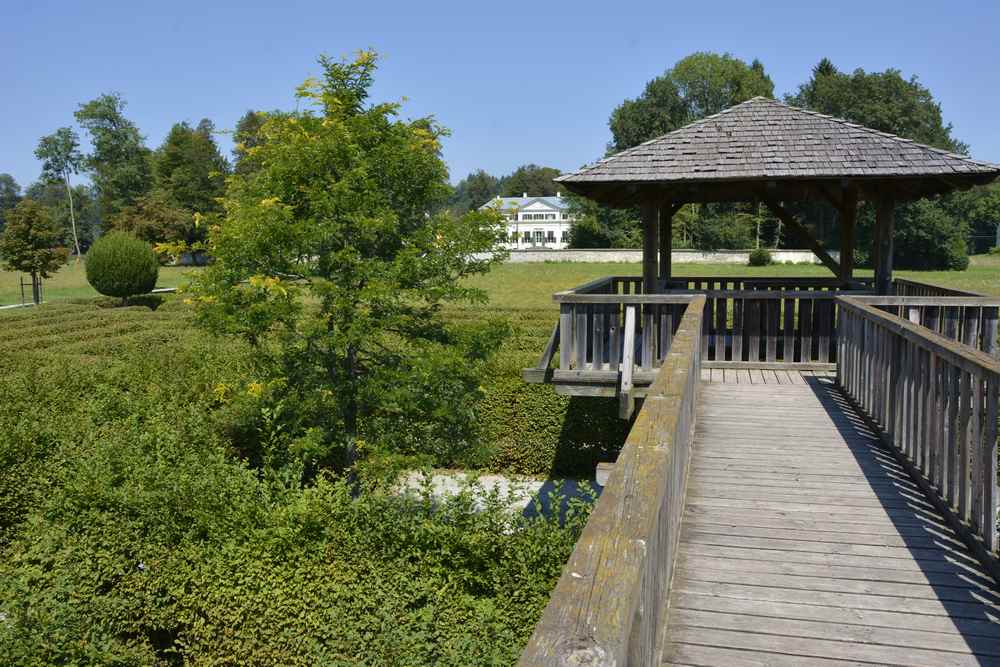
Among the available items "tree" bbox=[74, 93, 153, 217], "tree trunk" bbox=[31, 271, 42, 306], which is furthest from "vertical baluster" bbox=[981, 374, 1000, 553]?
"tree" bbox=[74, 93, 153, 217]

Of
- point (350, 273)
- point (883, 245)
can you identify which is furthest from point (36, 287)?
point (883, 245)

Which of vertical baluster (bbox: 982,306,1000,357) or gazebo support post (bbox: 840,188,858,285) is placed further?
gazebo support post (bbox: 840,188,858,285)

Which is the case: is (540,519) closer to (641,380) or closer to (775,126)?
(641,380)

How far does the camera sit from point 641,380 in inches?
356

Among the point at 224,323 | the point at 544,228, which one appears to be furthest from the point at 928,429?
the point at 544,228

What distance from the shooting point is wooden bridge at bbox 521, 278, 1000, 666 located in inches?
85.4

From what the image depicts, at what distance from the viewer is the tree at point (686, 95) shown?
74938 mm

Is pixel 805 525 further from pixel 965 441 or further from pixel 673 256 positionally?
pixel 673 256

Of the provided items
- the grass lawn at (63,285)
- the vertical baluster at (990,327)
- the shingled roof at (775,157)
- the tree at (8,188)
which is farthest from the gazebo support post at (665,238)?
the tree at (8,188)

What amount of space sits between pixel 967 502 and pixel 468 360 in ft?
24.9

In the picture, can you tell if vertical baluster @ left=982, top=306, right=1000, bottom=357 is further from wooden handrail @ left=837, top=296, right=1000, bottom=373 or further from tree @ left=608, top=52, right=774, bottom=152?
tree @ left=608, top=52, right=774, bottom=152

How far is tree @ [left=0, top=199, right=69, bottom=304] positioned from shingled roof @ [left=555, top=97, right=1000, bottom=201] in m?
36.3

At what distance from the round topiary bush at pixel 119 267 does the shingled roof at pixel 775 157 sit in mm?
33233

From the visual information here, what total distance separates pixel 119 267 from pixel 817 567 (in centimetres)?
3979
